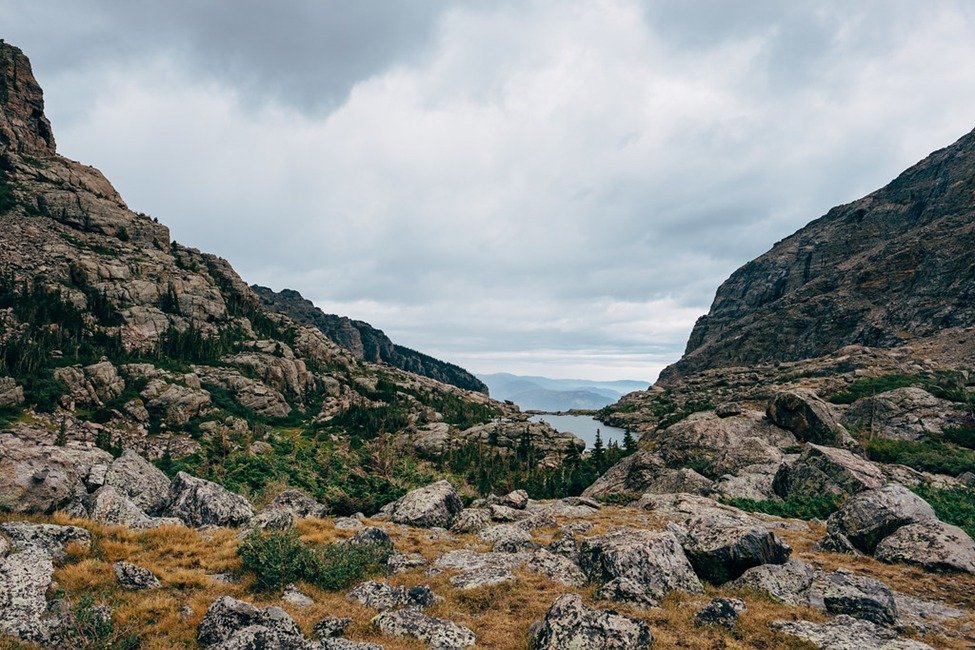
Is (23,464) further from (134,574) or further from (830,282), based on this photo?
(830,282)

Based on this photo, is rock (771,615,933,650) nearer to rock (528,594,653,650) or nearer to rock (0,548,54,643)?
rock (528,594,653,650)

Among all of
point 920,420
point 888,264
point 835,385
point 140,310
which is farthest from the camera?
point 888,264

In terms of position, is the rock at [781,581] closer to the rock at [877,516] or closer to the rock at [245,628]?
the rock at [877,516]

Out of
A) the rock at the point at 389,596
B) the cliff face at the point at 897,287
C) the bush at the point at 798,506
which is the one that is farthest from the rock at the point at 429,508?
the cliff face at the point at 897,287

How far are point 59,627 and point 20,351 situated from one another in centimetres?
6111

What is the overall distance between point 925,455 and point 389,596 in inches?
1799

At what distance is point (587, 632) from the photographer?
10719 millimetres

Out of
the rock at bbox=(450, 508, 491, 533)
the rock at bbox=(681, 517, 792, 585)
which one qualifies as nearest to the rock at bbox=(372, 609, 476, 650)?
the rock at bbox=(681, 517, 792, 585)

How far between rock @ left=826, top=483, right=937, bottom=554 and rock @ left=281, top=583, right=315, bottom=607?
866 inches

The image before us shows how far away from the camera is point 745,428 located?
42.3 metres

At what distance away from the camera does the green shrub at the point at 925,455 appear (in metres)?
34.4

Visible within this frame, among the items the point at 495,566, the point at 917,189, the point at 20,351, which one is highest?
the point at 917,189

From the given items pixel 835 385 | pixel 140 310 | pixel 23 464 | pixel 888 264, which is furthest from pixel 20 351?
pixel 888 264

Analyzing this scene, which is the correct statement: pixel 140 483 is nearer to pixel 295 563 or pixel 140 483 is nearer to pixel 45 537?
pixel 45 537
